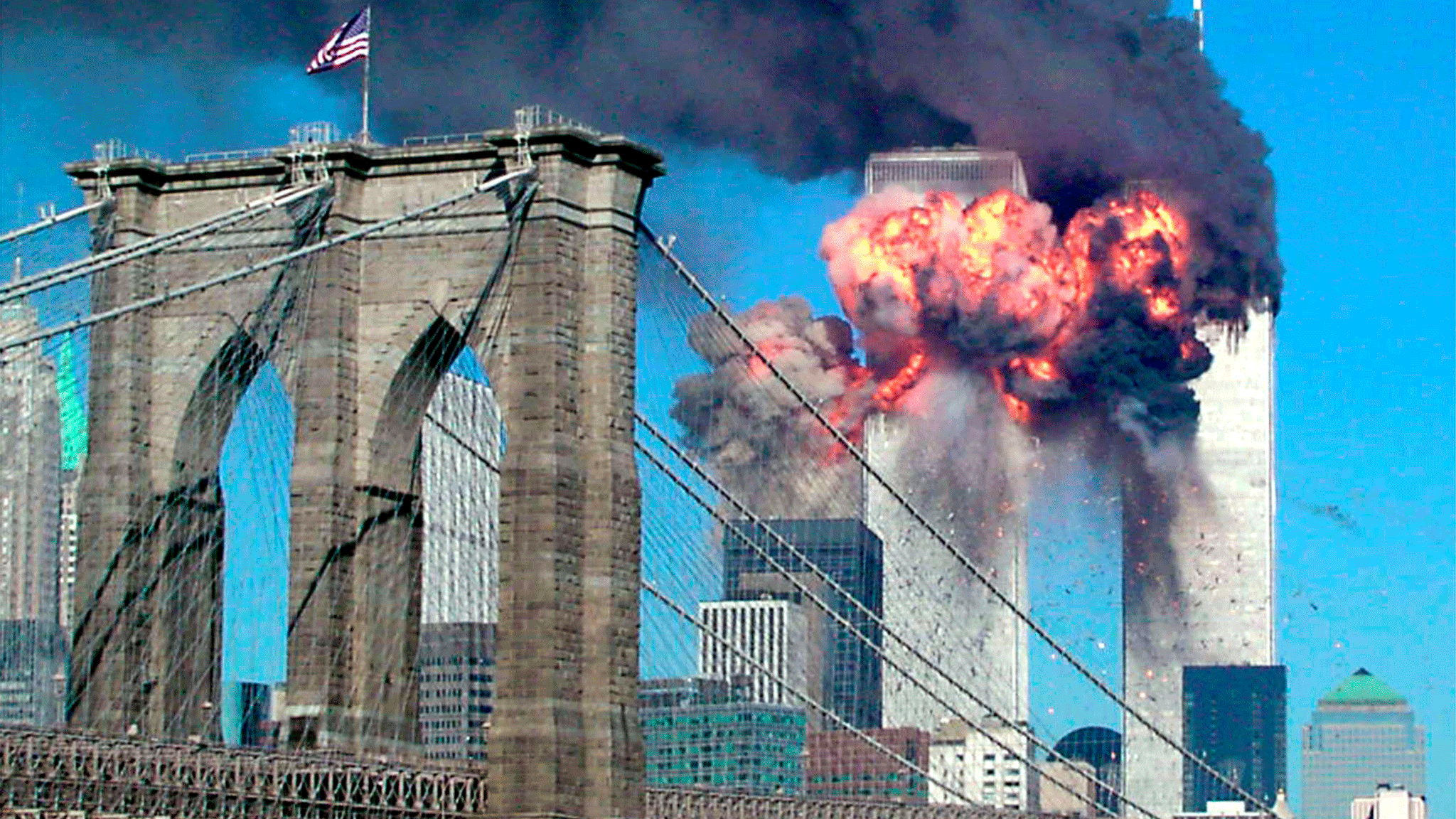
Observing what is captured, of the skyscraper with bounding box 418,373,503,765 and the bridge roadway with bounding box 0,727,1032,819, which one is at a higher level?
the skyscraper with bounding box 418,373,503,765

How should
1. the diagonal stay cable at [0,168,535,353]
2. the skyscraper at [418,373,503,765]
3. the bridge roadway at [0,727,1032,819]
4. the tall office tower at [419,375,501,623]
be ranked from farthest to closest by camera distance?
the tall office tower at [419,375,501,623], the skyscraper at [418,373,503,765], the diagonal stay cable at [0,168,535,353], the bridge roadway at [0,727,1032,819]

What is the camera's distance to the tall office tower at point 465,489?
14425 centimetres

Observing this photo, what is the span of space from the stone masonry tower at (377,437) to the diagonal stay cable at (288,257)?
0.55 meters

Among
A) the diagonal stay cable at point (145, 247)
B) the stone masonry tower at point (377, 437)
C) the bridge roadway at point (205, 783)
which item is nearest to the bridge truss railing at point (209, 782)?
the bridge roadway at point (205, 783)

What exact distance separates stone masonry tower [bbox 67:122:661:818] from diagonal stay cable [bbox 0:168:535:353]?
55 centimetres

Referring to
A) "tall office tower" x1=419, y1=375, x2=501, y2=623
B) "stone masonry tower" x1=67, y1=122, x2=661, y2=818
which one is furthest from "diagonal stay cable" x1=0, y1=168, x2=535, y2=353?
"tall office tower" x1=419, y1=375, x2=501, y2=623

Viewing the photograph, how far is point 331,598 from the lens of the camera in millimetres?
105000

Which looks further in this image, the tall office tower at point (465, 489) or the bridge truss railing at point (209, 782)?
the tall office tower at point (465, 489)

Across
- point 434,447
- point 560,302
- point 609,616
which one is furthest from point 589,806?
point 434,447

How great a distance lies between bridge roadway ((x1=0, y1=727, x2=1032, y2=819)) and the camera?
92.3 m

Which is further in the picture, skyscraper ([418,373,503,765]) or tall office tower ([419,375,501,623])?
tall office tower ([419,375,501,623])

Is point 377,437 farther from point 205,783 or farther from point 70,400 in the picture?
point 70,400

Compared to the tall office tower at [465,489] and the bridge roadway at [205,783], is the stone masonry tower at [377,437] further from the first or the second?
the tall office tower at [465,489]

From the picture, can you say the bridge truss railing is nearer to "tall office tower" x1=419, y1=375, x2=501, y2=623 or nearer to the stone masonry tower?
the stone masonry tower
